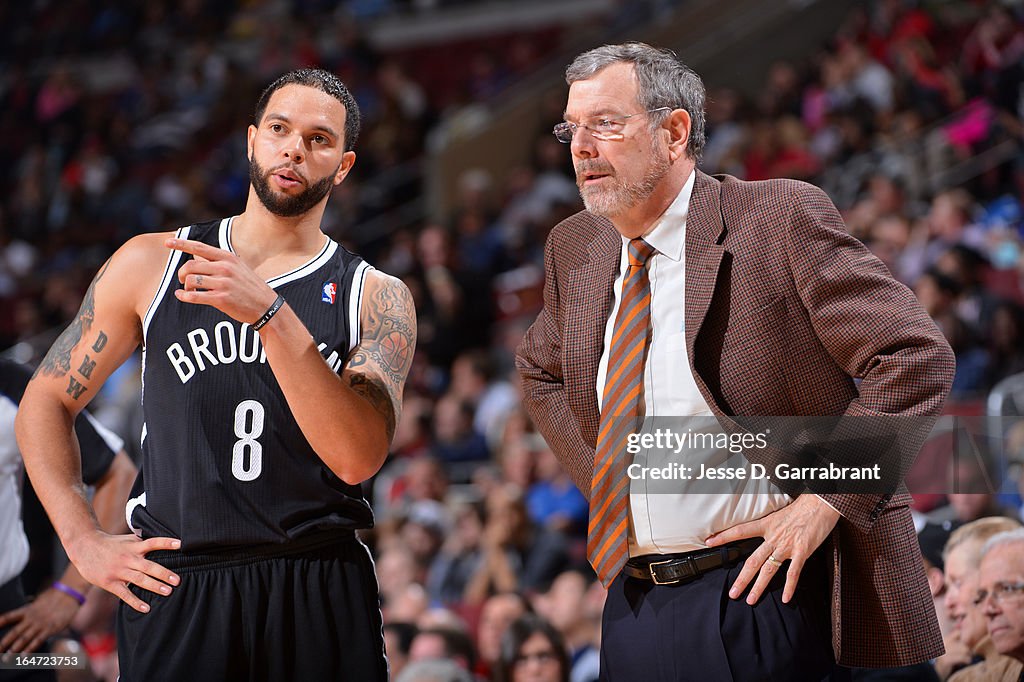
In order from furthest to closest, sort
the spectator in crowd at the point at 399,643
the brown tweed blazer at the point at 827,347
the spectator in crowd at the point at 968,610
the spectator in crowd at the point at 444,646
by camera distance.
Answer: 1. the spectator in crowd at the point at 399,643
2. the spectator in crowd at the point at 444,646
3. the spectator in crowd at the point at 968,610
4. the brown tweed blazer at the point at 827,347

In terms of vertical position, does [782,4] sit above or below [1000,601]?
above

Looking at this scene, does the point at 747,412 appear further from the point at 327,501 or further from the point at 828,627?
the point at 327,501

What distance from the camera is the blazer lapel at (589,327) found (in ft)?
9.93

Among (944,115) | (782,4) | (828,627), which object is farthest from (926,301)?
(782,4)

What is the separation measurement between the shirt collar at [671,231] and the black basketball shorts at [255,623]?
106cm

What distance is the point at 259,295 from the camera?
2566 millimetres

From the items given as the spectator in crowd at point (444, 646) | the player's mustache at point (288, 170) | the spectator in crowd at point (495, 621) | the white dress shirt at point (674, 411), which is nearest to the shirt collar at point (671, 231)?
the white dress shirt at point (674, 411)

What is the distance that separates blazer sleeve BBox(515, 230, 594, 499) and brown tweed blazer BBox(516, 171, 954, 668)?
0.22 m

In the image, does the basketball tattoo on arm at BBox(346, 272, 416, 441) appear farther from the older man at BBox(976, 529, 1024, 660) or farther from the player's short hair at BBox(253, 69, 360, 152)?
the older man at BBox(976, 529, 1024, 660)

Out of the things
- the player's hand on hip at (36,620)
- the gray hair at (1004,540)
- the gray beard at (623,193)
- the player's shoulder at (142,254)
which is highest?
the gray beard at (623,193)

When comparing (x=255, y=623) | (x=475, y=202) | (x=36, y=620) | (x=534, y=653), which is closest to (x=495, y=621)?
(x=534, y=653)

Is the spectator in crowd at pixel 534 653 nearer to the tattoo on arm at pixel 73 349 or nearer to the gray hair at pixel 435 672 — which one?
the gray hair at pixel 435 672

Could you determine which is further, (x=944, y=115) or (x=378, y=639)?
(x=944, y=115)

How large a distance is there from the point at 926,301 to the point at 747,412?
14.9 ft
